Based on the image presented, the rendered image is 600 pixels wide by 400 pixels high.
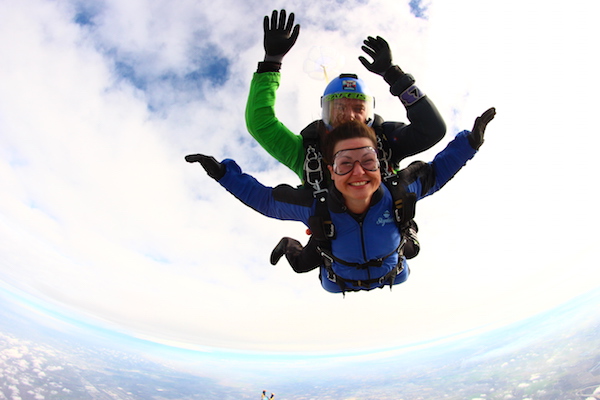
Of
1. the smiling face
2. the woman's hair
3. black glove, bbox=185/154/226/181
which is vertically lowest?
the smiling face

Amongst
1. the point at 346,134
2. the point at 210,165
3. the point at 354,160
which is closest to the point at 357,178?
the point at 354,160

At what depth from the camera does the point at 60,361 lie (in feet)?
256

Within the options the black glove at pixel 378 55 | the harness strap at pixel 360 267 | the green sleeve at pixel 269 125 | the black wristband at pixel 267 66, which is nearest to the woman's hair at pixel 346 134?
the green sleeve at pixel 269 125

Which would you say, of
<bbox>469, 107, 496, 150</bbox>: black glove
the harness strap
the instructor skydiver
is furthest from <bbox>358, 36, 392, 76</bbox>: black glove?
the harness strap

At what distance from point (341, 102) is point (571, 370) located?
83.6m

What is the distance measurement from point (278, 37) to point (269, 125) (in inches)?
26.0

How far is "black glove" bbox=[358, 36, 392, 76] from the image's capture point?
2.16 meters

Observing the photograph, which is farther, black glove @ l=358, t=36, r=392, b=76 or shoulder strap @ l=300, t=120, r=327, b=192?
black glove @ l=358, t=36, r=392, b=76

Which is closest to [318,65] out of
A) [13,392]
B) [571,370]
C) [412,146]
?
[412,146]

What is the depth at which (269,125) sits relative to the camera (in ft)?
7.15

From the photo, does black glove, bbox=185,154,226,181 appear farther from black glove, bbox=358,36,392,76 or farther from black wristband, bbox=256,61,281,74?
black glove, bbox=358,36,392,76

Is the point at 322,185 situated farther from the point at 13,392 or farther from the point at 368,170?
the point at 13,392

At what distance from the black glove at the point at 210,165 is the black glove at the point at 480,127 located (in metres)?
1.89

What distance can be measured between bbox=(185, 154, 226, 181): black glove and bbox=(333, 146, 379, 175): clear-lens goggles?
2.88 feet
